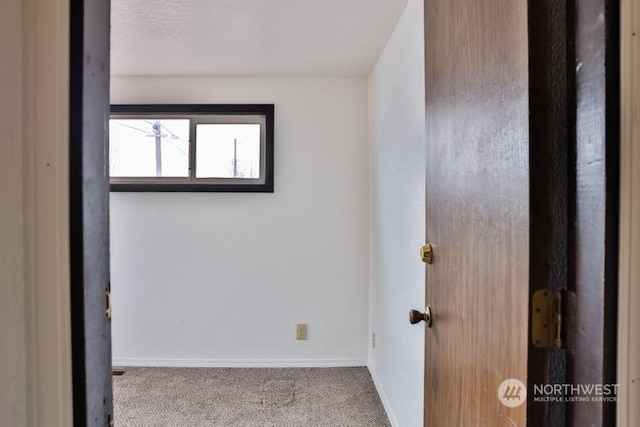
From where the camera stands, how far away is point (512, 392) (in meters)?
0.60

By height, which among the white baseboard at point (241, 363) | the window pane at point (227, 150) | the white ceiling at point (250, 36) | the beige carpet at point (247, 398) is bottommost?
the beige carpet at point (247, 398)

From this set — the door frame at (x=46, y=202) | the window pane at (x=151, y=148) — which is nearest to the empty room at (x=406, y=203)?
the door frame at (x=46, y=202)

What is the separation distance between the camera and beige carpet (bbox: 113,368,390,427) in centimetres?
198

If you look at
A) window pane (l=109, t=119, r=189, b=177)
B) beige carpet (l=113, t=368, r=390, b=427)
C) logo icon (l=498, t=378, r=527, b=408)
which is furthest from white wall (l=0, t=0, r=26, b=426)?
window pane (l=109, t=119, r=189, b=177)

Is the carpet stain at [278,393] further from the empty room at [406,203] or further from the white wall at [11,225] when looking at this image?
the white wall at [11,225]

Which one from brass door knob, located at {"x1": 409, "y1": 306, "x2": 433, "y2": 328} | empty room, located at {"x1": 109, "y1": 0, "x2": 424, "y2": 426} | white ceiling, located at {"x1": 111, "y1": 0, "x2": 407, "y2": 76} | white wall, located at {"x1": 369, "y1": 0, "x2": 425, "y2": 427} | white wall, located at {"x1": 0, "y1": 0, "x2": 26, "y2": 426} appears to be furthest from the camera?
empty room, located at {"x1": 109, "y1": 0, "x2": 424, "y2": 426}

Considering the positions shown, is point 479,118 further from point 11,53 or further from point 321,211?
point 321,211

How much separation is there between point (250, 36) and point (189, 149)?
105 cm

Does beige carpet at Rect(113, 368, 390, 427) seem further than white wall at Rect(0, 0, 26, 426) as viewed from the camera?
Yes

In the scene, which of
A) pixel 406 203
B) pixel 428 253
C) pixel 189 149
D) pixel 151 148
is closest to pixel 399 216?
pixel 406 203

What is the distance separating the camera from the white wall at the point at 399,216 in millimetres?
1467

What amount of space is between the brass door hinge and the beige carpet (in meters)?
1.71

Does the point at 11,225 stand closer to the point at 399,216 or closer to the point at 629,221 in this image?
the point at 629,221

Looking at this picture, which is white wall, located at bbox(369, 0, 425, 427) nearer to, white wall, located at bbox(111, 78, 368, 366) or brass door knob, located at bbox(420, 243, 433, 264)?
white wall, located at bbox(111, 78, 368, 366)
